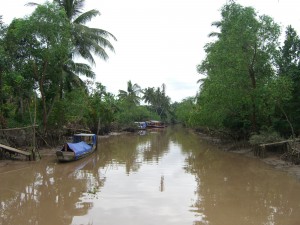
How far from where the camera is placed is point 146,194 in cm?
1141

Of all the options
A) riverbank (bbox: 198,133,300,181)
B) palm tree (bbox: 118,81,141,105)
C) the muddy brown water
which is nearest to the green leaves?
riverbank (bbox: 198,133,300,181)

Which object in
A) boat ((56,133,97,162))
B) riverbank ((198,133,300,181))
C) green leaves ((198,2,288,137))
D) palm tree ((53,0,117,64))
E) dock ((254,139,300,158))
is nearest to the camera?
riverbank ((198,133,300,181))

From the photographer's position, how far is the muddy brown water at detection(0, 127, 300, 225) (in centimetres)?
895

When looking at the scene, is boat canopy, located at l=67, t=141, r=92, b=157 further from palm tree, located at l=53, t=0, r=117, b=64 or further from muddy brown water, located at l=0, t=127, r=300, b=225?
palm tree, located at l=53, t=0, r=117, b=64

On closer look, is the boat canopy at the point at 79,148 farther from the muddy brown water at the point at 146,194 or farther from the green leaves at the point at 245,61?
the green leaves at the point at 245,61

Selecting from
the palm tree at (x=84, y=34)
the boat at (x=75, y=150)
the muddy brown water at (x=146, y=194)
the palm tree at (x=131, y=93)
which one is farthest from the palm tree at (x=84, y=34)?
the palm tree at (x=131, y=93)

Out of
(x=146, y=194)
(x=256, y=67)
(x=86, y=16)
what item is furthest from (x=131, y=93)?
(x=146, y=194)

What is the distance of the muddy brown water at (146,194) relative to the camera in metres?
8.95

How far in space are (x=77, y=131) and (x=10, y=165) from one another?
1252 cm

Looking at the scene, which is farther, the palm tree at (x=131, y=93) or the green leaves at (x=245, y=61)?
the palm tree at (x=131, y=93)

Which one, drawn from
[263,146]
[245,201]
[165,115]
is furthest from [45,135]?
[165,115]

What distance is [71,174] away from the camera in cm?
1522

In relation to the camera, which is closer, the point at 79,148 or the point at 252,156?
the point at 79,148

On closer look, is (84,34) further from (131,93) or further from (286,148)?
(131,93)
